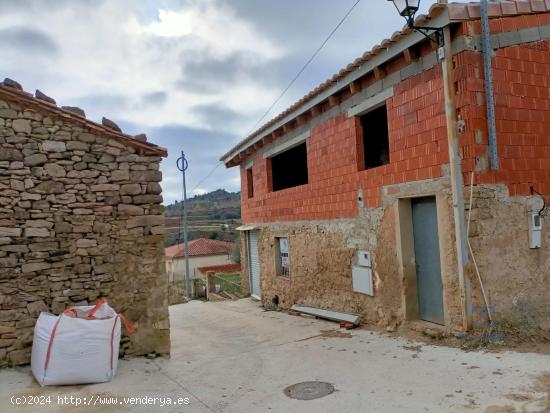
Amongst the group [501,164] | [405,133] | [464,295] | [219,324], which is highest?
[405,133]

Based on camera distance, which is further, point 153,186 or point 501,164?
point 153,186

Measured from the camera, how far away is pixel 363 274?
26.7ft

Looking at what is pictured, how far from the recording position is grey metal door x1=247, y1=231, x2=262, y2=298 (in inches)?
556

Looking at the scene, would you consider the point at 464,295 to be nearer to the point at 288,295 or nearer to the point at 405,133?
the point at 405,133

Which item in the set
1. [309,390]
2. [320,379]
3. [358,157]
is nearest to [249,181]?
[358,157]

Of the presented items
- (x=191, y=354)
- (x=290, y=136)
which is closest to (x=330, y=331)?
(x=191, y=354)

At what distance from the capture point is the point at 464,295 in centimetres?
586

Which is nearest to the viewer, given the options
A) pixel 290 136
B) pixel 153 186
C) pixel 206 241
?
pixel 153 186

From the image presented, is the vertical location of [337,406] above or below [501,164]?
below

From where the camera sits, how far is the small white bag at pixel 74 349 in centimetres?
532

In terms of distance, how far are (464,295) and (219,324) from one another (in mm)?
6041

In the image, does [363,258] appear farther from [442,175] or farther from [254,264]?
[254,264]

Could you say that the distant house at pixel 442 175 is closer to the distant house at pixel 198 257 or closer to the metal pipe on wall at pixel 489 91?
the metal pipe on wall at pixel 489 91

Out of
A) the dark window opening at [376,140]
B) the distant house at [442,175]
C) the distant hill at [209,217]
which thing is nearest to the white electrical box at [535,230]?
the distant house at [442,175]
